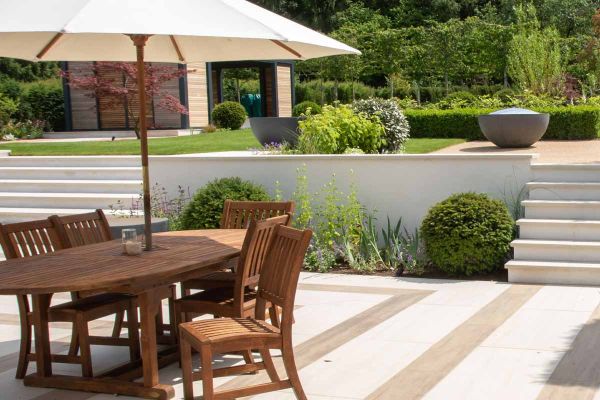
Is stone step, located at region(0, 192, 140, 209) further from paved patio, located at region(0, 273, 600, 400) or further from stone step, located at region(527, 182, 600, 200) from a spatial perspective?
stone step, located at region(527, 182, 600, 200)

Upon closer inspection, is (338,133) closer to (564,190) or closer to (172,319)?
(564,190)

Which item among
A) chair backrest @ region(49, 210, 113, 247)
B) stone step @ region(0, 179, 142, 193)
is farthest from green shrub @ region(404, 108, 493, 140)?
chair backrest @ region(49, 210, 113, 247)

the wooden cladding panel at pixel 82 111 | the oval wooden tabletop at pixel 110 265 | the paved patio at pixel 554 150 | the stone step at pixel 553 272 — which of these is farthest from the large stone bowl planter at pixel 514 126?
the wooden cladding panel at pixel 82 111

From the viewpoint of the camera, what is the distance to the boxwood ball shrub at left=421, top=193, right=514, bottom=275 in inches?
300

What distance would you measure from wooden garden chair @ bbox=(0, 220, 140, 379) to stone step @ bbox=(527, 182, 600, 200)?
16.1 ft

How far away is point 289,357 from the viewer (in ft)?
13.9

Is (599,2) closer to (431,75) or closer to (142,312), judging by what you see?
(431,75)

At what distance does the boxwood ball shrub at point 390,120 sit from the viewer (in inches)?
449

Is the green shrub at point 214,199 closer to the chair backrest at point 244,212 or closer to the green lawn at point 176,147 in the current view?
the chair backrest at point 244,212

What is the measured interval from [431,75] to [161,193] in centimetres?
2249

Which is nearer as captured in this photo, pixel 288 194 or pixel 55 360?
pixel 55 360

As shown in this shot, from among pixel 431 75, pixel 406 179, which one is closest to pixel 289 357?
pixel 406 179

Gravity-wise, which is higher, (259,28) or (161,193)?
(259,28)

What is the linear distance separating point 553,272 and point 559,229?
65 cm
